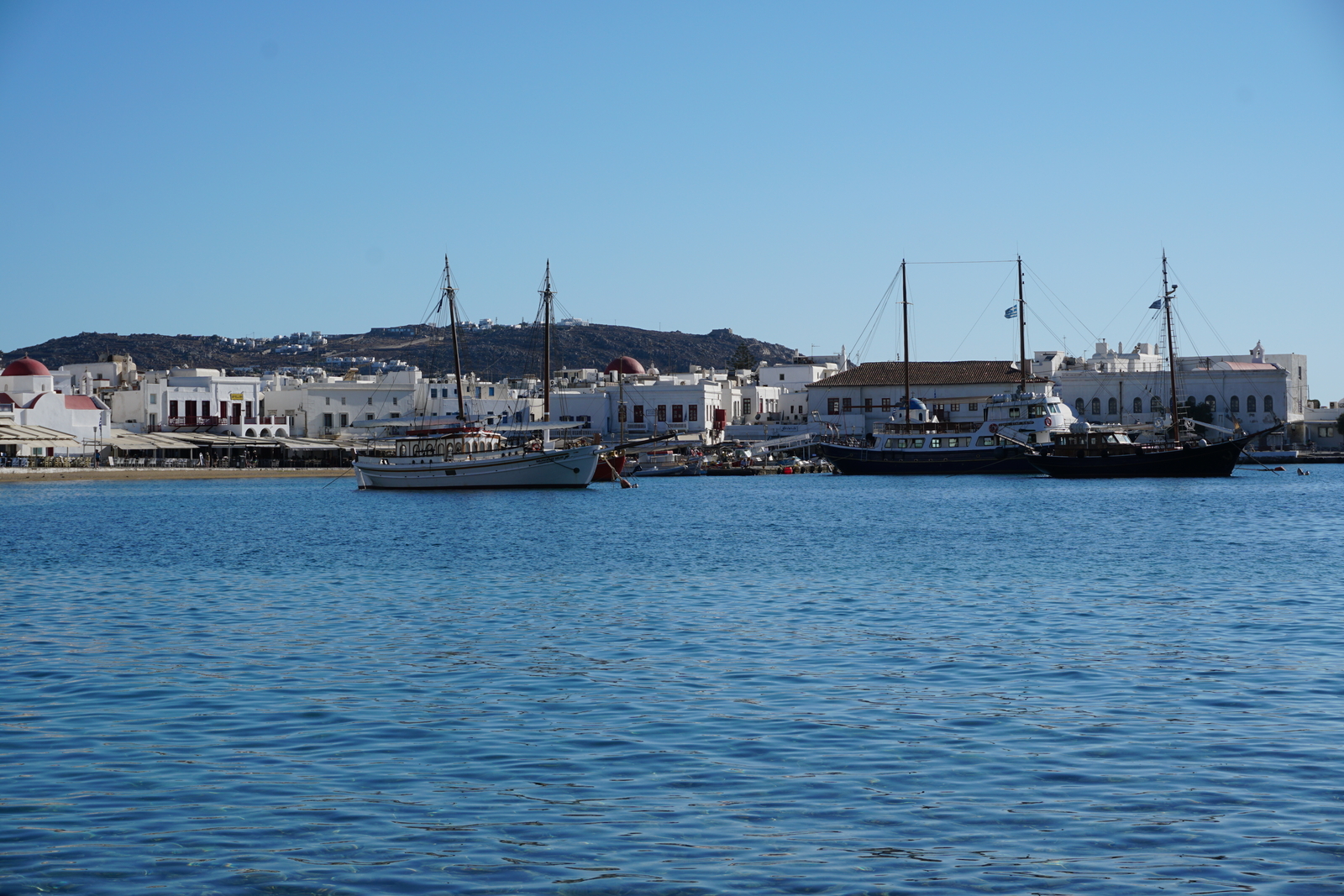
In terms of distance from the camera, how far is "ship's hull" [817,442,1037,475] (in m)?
75.2

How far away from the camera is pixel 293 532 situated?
1497 inches

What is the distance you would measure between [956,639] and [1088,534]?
739 inches

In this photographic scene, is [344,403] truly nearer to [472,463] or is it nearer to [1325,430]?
[472,463]

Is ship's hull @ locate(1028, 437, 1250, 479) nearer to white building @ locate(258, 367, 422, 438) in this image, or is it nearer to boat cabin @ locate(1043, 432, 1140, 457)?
boat cabin @ locate(1043, 432, 1140, 457)

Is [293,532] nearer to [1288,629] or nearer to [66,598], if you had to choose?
[66,598]

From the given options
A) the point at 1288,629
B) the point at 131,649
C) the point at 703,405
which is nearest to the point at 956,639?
the point at 1288,629

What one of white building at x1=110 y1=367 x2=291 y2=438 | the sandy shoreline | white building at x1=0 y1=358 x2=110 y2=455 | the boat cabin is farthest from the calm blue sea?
white building at x1=110 y1=367 x2=291 y2=438

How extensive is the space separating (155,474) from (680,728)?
77.3m

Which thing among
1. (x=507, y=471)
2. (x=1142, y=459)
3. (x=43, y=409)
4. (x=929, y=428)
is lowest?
(x=1142, y=459)

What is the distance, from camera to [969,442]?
75938 mm

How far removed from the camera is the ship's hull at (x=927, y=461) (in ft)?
247

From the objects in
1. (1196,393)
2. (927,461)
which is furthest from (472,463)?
(1196,393)

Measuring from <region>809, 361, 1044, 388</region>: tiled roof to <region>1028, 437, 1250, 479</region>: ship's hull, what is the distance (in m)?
27.1

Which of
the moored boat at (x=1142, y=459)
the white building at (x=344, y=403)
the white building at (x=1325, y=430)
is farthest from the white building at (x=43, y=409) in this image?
the white building at (x=1325, y=430)
